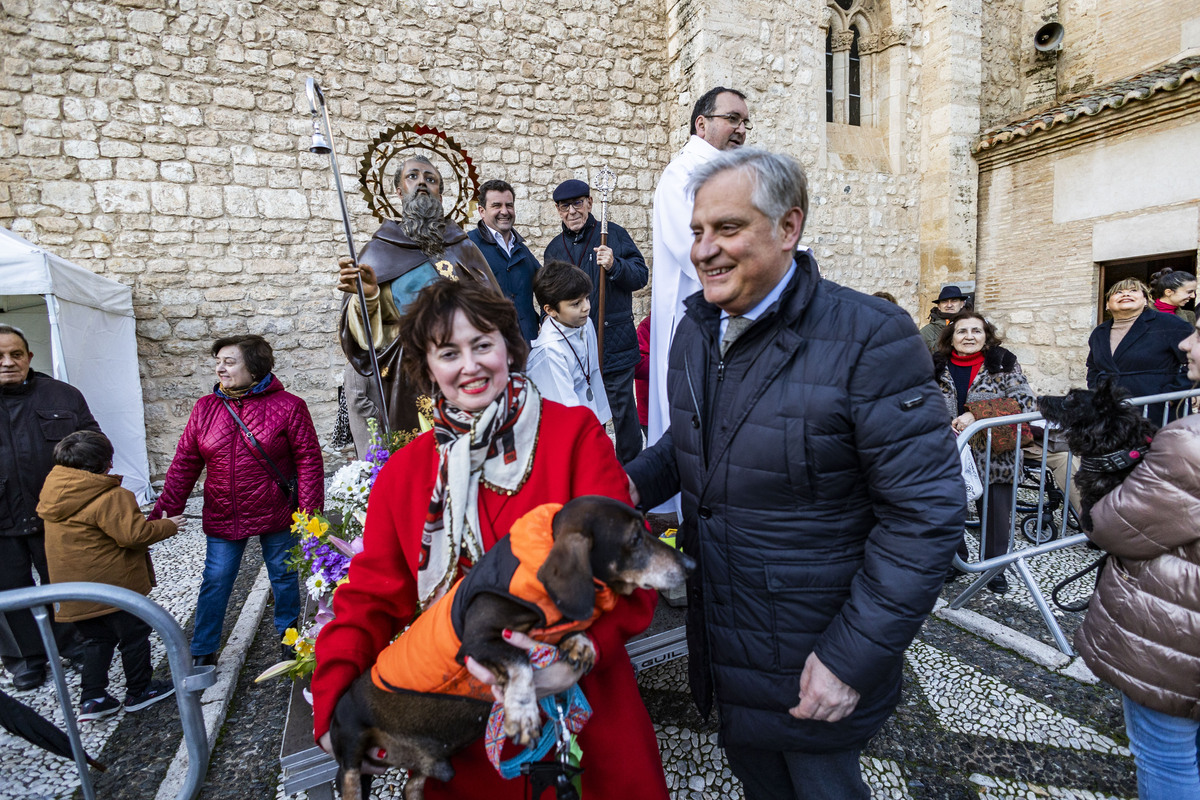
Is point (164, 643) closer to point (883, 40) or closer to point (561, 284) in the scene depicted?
point (561, 284)

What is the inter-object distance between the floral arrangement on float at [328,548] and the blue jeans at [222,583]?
3.09 feet

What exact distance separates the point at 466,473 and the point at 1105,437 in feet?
6.98

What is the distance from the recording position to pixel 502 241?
457cm

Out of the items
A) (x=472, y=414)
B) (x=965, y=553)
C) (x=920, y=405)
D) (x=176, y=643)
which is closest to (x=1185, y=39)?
(x=965, y=553)

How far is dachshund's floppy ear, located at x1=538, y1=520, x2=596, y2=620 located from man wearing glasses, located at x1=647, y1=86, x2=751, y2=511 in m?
1.66

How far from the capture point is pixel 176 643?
1.57 m

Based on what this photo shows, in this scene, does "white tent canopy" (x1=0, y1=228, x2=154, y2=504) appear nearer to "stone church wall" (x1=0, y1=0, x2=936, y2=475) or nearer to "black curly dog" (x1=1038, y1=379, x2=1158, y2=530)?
"stone church wall" (x1=0, y1=0, x2=936, y2=475)

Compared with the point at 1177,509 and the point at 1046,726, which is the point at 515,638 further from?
the point at 1046,726

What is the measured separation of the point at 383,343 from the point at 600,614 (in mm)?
2297

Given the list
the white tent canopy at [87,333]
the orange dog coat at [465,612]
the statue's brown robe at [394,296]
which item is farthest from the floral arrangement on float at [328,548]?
the white tent canopy at [87,333]

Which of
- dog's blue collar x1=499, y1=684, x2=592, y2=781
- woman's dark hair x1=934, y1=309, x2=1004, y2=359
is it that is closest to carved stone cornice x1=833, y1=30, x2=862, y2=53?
woman's dark hair x1=934, y1=309, x2=1004, y2=359

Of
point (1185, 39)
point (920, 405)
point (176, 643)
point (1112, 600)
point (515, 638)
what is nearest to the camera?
point (515, 638)

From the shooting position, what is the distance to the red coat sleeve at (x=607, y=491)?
1.42 meters

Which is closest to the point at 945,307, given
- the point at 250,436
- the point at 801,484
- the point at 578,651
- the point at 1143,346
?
the point at 1143,346
